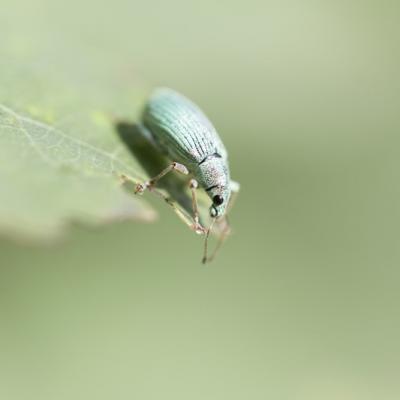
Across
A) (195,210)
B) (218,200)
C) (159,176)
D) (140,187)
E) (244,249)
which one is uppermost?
(244,249)

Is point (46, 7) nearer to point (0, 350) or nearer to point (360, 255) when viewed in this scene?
point (0, 350)

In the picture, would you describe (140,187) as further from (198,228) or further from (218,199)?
(218,199)

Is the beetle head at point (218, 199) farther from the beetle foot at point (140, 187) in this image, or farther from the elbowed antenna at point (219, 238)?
the beetle foot at point (140, 187)

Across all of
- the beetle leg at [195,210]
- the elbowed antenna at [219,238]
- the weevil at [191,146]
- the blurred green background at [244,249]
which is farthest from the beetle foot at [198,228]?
the blurred green background at [244,249]

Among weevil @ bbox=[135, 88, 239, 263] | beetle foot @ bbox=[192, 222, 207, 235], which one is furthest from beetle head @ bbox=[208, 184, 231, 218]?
beetle foot @ bbox=[192, 222, 207, 235]

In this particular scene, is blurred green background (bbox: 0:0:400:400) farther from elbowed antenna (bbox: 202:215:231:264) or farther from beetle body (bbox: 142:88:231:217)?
beetle body (bbox: 142:88:231:217)

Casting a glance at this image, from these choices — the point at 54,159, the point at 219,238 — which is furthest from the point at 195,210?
the point at 54,159

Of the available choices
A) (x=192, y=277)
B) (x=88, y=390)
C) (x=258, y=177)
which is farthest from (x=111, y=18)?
(x=88, y=390)
